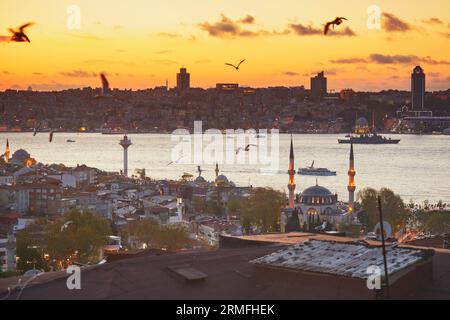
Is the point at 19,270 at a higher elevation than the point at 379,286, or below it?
below

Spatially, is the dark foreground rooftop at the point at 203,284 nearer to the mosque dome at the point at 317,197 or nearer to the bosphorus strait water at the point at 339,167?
the mosque dome at the point at 317,197

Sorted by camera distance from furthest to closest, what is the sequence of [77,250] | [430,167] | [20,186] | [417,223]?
[430,167]
[20,186]
[417,223]
[77,250]

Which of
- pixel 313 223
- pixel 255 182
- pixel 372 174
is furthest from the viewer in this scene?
pixel 372 174

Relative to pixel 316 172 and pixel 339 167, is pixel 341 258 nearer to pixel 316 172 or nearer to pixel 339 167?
pixel 316 172

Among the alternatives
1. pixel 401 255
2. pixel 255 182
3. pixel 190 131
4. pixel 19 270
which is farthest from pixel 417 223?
pixel 190 131

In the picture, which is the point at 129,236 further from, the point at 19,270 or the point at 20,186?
the point at 20,186

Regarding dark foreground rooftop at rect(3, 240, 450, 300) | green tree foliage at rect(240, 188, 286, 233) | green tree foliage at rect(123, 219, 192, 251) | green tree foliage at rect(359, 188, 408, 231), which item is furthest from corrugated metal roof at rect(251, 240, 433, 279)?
green tree foliage at rect(359, 188, 408, 231)

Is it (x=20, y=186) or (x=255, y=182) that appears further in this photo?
(x=255, y=182)

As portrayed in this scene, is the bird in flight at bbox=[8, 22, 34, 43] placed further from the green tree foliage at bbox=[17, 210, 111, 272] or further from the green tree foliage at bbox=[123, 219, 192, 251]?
the green tree foliage at bbox=[123, 219, 192, 251]
